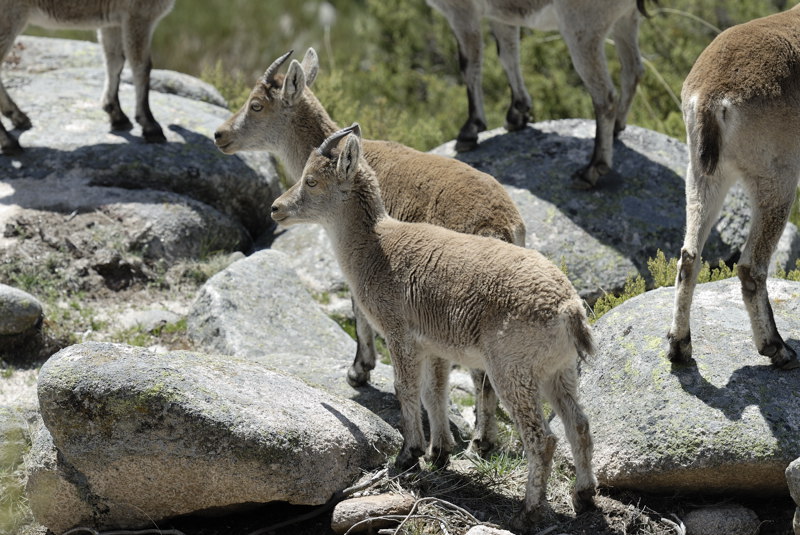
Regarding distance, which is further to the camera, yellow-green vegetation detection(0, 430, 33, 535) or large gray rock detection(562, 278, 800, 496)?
yellow-green vegetation detection(0, 430, 33, 535)

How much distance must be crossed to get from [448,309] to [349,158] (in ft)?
4.48

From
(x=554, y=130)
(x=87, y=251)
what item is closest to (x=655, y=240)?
A: (x=554, y=130)

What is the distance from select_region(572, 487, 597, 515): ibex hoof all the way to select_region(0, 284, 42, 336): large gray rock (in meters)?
4.90

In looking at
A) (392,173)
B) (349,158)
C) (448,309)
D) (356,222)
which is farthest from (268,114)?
(448,309)

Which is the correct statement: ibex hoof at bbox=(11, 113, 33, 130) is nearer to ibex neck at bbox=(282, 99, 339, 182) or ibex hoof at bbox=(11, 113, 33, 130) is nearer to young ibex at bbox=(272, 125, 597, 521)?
ibex neck at bbox=(282, 99, 339, 182)

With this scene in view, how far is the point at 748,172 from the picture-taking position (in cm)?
665

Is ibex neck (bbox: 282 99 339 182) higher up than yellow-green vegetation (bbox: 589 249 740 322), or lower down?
higher up

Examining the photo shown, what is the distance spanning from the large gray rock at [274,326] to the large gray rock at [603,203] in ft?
7.27

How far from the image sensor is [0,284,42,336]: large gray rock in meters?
8.62

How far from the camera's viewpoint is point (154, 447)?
5898 millimetres

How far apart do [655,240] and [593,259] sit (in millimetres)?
672

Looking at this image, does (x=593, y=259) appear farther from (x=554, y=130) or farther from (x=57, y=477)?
(x=57, y=477)

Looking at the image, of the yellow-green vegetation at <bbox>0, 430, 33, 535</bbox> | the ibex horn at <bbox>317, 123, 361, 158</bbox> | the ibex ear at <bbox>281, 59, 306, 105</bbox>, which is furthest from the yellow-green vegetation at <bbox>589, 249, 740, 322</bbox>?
the yellow-green vegetation at <bbox>0, 430, 33, 535</bbox>

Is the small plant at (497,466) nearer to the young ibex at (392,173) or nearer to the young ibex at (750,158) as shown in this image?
the young ibex at (392,173)
